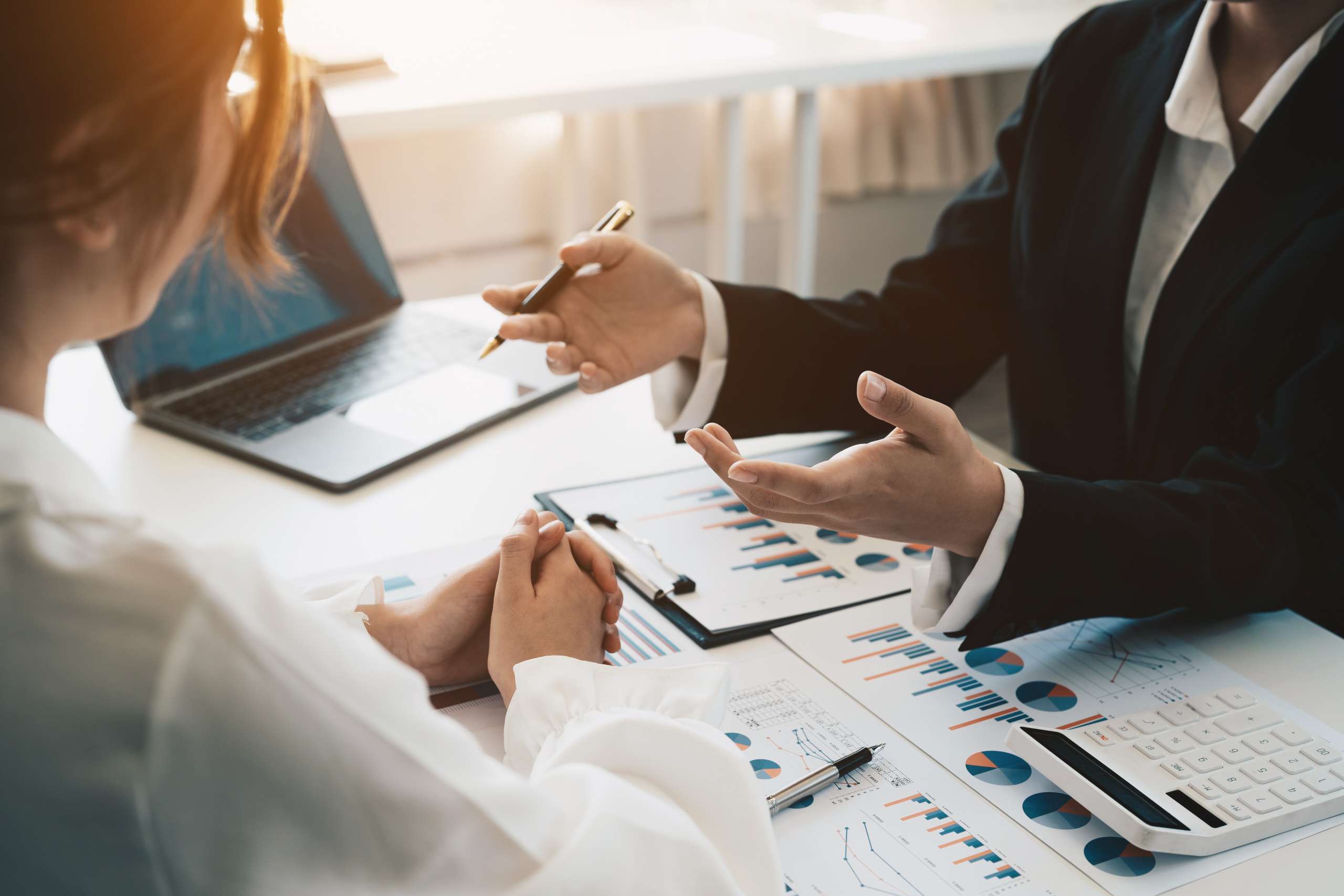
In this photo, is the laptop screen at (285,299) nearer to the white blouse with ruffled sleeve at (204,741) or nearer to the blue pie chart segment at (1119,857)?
the white blouse with ruffled sleeve at (204,741)

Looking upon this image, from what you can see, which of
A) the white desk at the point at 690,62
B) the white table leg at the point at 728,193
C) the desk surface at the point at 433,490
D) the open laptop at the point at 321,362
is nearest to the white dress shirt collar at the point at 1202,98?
the desk surface at the point at 433,490

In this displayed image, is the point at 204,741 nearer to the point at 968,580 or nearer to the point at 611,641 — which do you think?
the point at 611,641

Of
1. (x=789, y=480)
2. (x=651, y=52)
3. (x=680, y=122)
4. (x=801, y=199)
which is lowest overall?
(x=801, y=199)

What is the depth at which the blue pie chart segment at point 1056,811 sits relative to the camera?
Result: 0.60 metres

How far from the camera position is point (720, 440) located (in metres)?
0.69

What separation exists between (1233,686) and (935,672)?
19cm

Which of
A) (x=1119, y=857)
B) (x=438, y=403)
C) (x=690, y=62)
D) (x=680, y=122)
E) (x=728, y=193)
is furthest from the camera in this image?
(x=680, y=122)

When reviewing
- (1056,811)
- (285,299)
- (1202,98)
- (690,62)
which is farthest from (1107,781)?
(690,62)

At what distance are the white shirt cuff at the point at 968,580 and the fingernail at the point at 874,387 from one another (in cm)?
14

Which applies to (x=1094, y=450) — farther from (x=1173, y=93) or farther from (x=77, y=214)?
(x=77, y=214)

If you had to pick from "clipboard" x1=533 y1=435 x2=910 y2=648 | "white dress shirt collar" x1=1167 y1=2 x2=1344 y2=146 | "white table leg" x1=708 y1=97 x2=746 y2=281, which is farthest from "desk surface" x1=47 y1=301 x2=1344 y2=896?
"white table leg" x1=708 y1=97 x2=746 y2=281

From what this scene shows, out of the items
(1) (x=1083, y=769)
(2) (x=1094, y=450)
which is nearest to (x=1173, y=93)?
(2) (x=1094, y=450)

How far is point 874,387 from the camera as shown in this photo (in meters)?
0.64

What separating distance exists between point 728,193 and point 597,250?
1.33 metres
